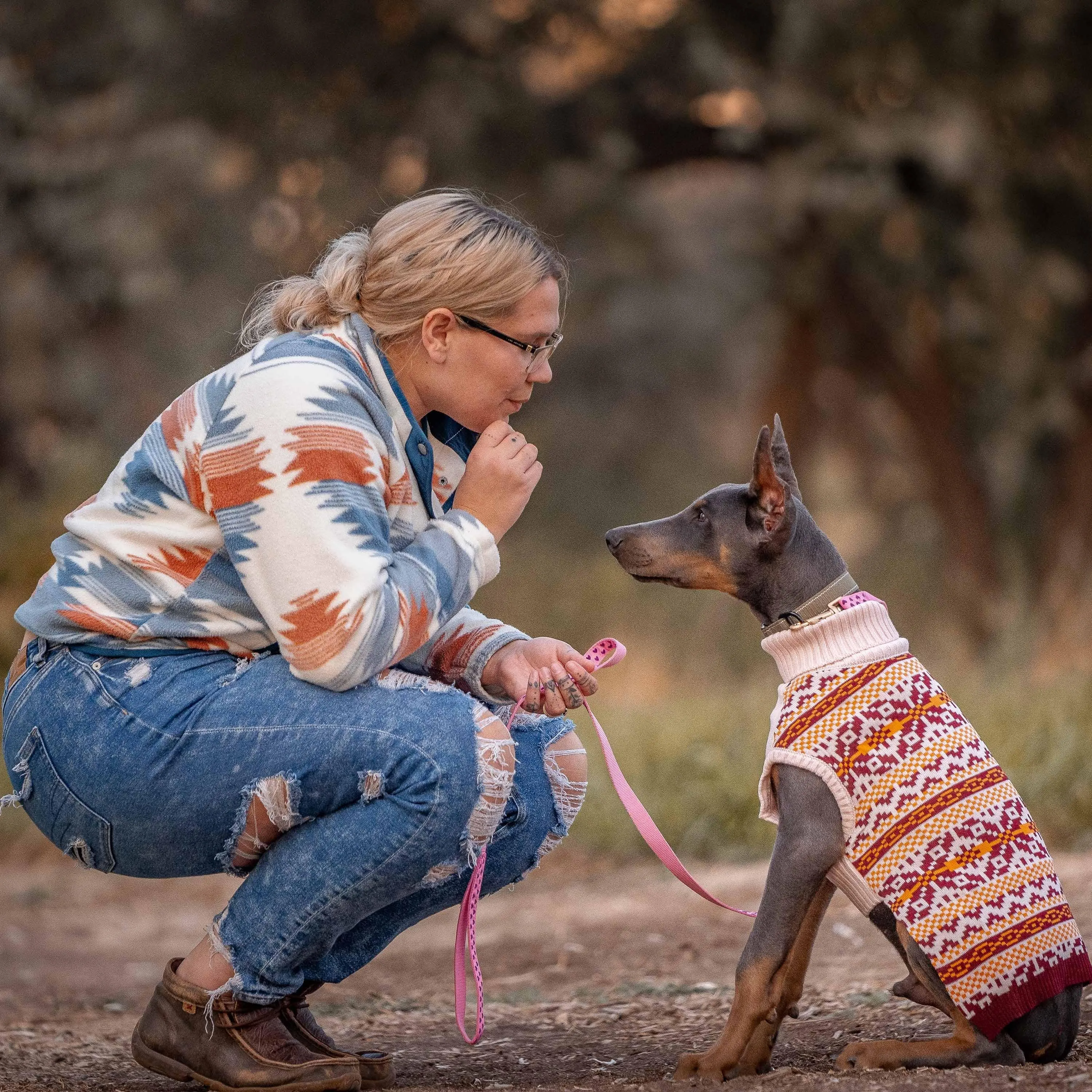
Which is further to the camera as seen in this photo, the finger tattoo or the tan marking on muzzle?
the tan marking on muzzle

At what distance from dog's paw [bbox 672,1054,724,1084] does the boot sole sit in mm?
618

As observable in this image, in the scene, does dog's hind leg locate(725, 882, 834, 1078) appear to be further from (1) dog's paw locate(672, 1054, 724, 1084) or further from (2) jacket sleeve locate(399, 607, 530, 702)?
(2) jacket sleeve locate(399, 607, 530, 702)

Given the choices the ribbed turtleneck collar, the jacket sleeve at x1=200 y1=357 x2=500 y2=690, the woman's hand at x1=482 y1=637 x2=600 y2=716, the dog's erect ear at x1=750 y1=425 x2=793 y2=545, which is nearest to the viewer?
the jacket sleeve at x1=200 y1=357 x2=500 y2=690

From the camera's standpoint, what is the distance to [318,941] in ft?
8.80

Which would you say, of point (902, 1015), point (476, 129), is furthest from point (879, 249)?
point (902, 1015)

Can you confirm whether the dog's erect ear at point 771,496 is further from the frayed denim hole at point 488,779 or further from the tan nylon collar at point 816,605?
the frayed denim hole at point 488,779

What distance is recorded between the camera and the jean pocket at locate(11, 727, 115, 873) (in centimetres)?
270

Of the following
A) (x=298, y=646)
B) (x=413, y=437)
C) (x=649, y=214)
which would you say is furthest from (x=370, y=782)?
(x=649, y=214)

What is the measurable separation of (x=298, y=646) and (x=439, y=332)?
708 mm

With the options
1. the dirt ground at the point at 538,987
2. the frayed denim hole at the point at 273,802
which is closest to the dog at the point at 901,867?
the dirt ground at the point at 538,987

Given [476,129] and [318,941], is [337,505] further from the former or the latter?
[476,129]

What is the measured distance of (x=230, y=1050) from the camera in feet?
8.80

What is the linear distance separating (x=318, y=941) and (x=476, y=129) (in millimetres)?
7077

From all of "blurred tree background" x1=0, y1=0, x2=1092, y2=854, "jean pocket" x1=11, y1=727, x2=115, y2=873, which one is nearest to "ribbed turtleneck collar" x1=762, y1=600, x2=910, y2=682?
"jean pocket" x1=11, y1=727, x2=115, y2=873
